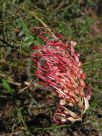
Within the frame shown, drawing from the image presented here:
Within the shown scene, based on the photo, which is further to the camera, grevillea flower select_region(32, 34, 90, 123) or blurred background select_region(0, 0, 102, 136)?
blurred background select_region(0, 0, 102, 136)

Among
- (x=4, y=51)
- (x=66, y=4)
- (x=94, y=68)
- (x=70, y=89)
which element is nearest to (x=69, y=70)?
(x=70, y=89)

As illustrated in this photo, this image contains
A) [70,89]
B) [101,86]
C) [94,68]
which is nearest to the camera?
[70,89]

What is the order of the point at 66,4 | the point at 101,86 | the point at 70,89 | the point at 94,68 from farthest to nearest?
the point at 66,4 < the point at 101,86 < the point at 94,68 < the point at 70,89

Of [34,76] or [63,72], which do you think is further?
[34,76]

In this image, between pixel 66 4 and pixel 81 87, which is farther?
pixel 66 4

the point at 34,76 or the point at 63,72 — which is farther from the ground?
the point at 63,72

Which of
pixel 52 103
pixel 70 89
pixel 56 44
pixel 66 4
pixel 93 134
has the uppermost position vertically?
pixel 66 4

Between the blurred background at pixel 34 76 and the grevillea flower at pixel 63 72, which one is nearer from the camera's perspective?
the grevillea flower at pixel 63 72

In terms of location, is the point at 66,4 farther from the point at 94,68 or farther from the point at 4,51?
the point at 94,68
